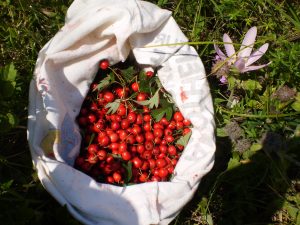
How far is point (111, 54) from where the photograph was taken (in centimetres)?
176

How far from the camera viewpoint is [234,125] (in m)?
1.82

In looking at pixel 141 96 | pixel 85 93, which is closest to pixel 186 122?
pixel 141 96

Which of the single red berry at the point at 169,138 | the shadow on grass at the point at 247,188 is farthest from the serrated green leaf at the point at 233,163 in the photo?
the single red berry at the point at 169,138

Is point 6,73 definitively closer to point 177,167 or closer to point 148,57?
point 148,57

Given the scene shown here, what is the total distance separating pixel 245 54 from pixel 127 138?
0.60 metres

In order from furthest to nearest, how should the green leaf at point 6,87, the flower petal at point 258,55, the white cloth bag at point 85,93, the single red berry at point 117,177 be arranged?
1. the flower petal at point 258,55
2. the single red berry at point 117,177
3. the white cloth bag at point 85,93
4. the green leaf at point 6,87

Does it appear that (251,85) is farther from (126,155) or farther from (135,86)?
(126,155)

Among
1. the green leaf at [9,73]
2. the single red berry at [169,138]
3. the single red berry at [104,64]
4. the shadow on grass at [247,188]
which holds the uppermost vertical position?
the green leaf at [9,73]

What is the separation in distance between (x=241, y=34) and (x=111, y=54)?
2.18 feet

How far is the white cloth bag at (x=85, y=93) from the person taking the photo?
1.57 metres

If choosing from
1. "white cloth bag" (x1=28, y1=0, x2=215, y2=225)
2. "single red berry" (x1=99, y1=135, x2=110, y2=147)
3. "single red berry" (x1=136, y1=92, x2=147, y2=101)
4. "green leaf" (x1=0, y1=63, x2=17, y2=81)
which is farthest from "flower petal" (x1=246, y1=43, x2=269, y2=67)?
"green leaf" (x1=0, y1=63, x2=17, y2=81)

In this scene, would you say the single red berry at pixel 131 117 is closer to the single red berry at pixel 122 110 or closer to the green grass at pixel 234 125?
the single red berry at pixel 122 110

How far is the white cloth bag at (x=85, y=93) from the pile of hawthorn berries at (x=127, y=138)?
7 centimetres

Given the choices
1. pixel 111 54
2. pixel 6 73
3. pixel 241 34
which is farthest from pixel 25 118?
pixel 241 34
